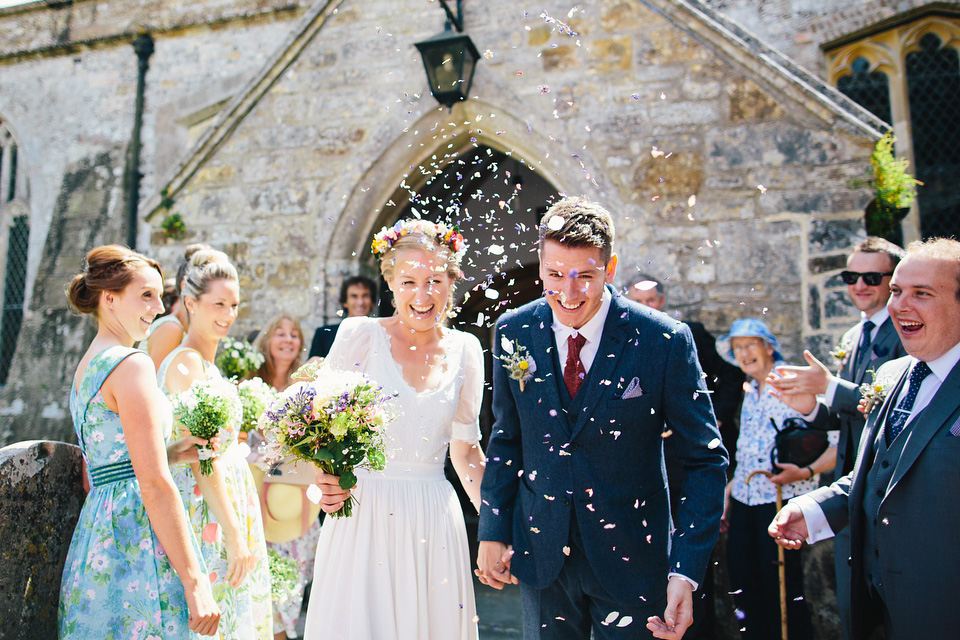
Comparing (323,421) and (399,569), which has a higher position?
(323,421)

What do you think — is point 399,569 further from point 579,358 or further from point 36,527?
point 36,527

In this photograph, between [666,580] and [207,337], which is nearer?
[666,580]

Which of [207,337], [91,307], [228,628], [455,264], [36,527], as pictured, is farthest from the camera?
[207,337]

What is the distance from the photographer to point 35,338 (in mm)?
9602

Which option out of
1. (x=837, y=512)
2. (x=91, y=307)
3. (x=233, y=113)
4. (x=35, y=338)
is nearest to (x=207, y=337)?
(x=91, y=307)

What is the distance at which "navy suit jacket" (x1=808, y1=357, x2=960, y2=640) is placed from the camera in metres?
2.33

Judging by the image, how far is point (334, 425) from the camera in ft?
8.36

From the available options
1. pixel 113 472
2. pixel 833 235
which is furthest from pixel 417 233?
pixel 833 235

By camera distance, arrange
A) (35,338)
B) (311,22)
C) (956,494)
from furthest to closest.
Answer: (35,338) → (311,22) → (956,494)

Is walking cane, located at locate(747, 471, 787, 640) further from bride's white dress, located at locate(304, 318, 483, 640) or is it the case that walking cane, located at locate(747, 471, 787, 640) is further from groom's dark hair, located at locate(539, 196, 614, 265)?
groom's dark hair, located at locate(539, 196, 614, 265)

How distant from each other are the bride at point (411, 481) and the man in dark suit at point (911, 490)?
4.40 ft

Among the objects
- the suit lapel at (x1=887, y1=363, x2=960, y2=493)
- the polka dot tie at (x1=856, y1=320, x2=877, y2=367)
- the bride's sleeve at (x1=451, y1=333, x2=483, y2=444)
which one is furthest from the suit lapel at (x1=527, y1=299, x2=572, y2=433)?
the polka dot tie at (x1=856, y1=320, x2=877, y2=367)

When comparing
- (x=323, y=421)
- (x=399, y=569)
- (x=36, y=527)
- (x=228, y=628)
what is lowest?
(x=228, y=628)

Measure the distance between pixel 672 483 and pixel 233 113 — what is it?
5.09 meters
